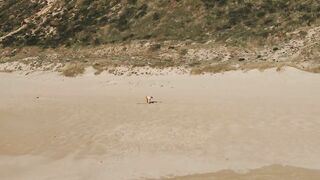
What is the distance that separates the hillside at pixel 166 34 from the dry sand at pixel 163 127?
2362mm

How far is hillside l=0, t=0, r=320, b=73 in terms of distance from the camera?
34062mm

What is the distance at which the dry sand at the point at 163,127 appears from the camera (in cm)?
2058

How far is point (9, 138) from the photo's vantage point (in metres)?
25.2

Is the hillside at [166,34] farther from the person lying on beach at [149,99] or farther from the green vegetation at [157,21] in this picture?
the person lying on beach at [149,99]

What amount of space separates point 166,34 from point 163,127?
15906 millimetres

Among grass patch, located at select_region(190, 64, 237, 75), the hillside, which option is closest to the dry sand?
grass patch, located at select_region(190, 64, 237, 75)

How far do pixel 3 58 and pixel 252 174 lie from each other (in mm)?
27429

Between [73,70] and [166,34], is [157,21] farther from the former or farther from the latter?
[73,70]

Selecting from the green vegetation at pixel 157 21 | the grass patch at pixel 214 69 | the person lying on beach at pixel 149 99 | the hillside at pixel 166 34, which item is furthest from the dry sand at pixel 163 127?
the green vegetation at pixel 157 21

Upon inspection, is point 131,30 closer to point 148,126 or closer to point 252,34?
point 252,34

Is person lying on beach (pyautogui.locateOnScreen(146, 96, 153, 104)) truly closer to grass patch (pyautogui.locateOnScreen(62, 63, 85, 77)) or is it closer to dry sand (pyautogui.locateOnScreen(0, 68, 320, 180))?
dry sand (pyautogui.locateOnScreen(0, 68, 320, 180))

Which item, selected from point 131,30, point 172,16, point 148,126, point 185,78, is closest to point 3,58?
point 131,30

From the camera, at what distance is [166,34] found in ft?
130

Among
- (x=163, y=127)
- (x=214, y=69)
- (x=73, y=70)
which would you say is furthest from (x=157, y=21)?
(x=163, y=127)
